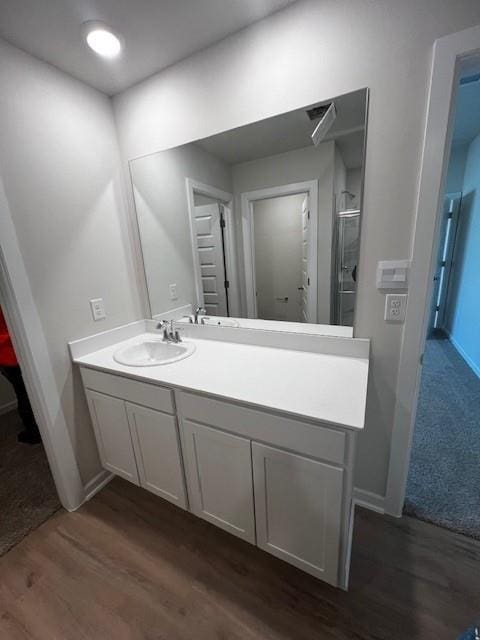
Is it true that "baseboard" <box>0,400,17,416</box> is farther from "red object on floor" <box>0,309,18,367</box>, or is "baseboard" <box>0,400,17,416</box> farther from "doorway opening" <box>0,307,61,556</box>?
"red object on floor" <box>0,309,18,367</box>

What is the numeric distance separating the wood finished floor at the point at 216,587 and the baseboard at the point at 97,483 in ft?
0.67

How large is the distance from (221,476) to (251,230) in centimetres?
130

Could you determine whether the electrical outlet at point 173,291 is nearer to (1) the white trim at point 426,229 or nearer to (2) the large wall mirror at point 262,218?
(2) the large wall mirror at point 262,218

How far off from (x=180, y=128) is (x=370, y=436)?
6.49 ft

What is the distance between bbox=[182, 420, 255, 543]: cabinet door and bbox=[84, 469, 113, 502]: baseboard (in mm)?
792

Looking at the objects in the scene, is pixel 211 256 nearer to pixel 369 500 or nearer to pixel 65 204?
pixel 65 204

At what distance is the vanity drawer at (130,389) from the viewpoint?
1290 millimetres

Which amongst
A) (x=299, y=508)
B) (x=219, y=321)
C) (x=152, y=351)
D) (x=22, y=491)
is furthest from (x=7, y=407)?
(x=299, y=508)

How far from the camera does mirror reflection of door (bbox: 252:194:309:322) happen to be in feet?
4.92

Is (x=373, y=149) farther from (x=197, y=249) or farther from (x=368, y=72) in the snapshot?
(x=197, y=249)

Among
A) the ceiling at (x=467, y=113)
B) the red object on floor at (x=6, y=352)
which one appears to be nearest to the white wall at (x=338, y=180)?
the ceiling at (x=467, y=113)

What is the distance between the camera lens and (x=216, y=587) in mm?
1208

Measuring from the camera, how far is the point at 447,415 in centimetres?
226

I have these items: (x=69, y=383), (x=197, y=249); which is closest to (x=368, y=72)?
(x=197, y=249)
